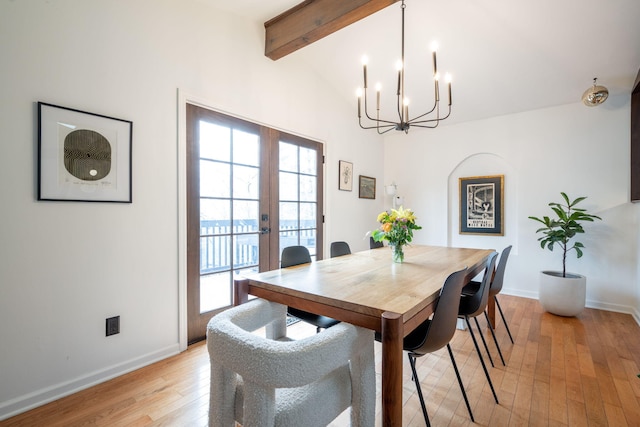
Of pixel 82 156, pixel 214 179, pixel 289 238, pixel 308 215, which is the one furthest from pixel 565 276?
pixel 82 156

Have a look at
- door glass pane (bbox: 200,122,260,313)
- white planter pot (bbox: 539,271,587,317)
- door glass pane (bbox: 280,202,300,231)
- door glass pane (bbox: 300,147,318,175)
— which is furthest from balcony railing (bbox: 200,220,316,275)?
white planter pot (bbox: 539,271,587,317)

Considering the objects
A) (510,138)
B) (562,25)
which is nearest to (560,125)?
(510,138)

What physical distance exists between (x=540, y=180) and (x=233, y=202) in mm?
3687

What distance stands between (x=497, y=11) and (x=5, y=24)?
3.42 m

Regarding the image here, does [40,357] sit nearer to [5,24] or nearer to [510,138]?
[5,24]

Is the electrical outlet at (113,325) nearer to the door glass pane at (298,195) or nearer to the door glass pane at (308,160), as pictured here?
the door glass pane at (298,195)

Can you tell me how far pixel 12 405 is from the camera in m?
1.53

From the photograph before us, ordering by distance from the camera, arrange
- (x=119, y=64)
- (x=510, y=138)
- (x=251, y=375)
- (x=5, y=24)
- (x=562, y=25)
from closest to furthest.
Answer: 1. (x=251, y=375)
2. (x=5, y=24)
3. (x=119, y=64)
4. (x=562, y=25)
5. (x=510, y=138)

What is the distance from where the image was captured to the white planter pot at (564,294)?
2.91 meters

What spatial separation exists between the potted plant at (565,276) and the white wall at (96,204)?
11.8 feet

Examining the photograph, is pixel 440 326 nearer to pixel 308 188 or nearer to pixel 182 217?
pixel 182 217

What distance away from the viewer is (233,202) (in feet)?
8.77

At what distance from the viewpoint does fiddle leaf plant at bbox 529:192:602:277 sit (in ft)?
10.00

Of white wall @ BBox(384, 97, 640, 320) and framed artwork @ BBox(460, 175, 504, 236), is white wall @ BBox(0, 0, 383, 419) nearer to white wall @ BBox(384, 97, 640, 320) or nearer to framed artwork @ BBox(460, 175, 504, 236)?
white wall @ BBox(384, 97, 640, 320)
